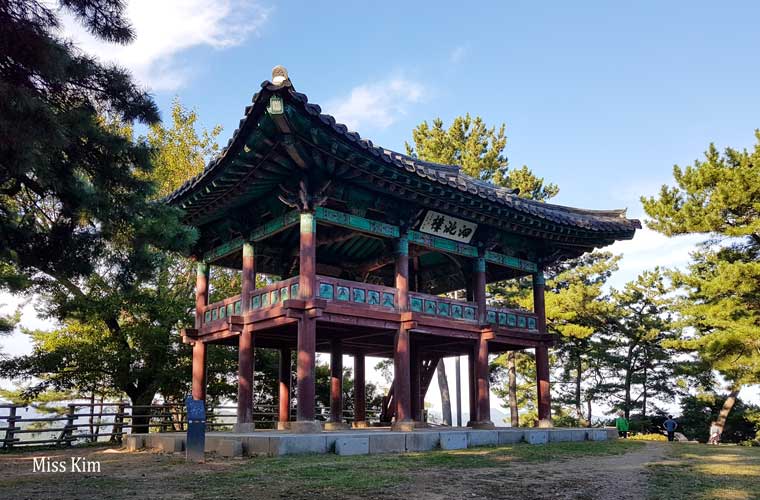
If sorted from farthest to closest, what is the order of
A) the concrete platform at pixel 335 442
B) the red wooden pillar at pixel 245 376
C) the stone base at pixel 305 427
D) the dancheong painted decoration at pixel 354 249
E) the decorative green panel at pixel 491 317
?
the decorative green panel at pixel 491 317 < the red wooden pillar at pixel 245 376 < the dancheong painted decoration at pixel 354 249 < the stone base at pixel 305 427 < the concrete platform at pixel 335 442

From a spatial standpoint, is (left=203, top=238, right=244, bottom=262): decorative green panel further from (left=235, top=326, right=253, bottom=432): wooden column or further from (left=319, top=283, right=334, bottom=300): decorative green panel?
(left=319, top=283, right=334, bottom=300): decorative green panel

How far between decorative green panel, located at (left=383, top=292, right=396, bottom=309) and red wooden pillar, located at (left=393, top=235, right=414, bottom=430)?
16 cm

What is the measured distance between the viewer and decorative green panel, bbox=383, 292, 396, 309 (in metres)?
16.0

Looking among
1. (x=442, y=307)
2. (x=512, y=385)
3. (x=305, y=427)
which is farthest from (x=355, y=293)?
(x=512, y=385)

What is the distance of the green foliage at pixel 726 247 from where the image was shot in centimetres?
2333

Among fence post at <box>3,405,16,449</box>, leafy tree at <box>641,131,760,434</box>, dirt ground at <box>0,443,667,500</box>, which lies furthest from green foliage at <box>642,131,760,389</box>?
fence post at <box>3,405,16,449</box>

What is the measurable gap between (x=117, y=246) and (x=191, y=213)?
28.2 ft

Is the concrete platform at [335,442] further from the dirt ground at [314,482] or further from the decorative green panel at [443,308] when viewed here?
the decorative green panel at [443,308]

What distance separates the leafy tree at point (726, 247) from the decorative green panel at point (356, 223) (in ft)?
46.7

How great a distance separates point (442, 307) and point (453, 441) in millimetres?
4634

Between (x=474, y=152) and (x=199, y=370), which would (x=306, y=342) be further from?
(x=474, y=152)

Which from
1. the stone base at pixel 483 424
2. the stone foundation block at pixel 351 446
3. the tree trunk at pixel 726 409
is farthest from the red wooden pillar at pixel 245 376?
the tree trunk at pixel 726 409

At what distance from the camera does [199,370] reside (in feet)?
59.6

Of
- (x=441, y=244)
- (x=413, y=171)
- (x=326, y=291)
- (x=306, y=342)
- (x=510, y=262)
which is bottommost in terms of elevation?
(x=306, y=342)
